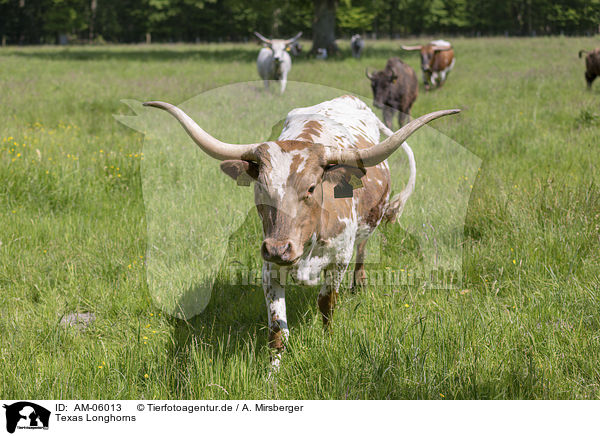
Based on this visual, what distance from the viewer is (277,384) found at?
115 inches

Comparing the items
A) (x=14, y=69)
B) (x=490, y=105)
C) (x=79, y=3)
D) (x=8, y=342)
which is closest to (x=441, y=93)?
(x=490, y=105)

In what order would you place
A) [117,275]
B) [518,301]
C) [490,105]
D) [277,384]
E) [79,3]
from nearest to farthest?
1. [277,384]
2. [518,301]
3. [117,275]
4. [490,105]
5. [79,3]

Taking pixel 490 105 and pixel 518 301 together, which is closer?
pixel 518 301

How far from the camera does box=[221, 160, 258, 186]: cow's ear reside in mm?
3000

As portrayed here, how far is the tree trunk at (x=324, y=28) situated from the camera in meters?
30.0

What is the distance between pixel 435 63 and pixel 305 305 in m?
17.0

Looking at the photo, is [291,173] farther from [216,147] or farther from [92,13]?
Answer: [92,13]

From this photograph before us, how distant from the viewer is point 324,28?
3027cm

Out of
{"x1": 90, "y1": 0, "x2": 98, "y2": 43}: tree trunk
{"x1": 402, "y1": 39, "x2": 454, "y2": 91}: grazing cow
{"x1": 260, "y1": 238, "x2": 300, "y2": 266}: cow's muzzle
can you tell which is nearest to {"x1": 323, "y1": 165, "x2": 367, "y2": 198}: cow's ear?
{"x1": 260, "y1": 238, "x2": 300, "y2": 266}: cow's muzzle

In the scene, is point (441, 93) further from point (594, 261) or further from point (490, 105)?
point (594, 261)

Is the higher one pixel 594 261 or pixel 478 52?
pixel 478 52

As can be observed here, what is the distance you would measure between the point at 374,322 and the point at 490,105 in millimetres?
9056

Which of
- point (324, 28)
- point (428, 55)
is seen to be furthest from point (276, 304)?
point (324, 28)
